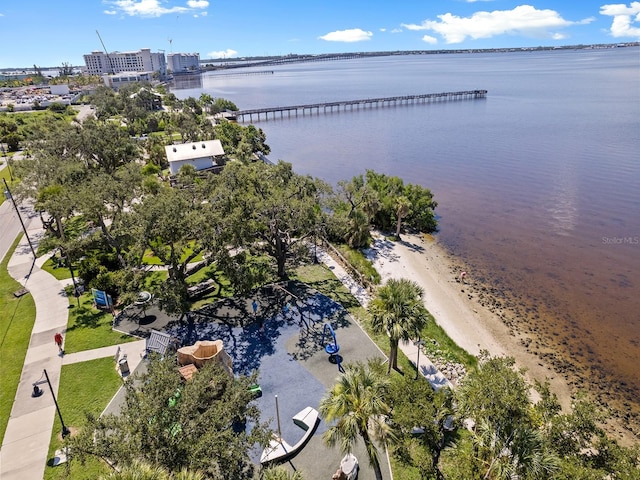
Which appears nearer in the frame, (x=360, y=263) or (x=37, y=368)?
(x=37, y=368)

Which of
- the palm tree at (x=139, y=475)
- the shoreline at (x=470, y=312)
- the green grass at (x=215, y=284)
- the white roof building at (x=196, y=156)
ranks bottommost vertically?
the shoreline at (x=470, y=312)

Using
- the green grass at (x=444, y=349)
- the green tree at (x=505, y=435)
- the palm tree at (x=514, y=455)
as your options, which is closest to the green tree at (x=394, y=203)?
the green grass at (x=444, y=349)

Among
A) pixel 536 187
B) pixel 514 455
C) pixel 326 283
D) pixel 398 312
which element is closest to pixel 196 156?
pixel 326 283

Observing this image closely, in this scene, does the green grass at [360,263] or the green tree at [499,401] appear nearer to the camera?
the green tree at [499,401]

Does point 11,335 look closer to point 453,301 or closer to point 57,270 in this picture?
point 57,270

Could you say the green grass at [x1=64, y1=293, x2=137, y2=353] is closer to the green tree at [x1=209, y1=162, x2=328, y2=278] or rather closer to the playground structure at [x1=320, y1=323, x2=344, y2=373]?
the green tree at [x1=209, y1=162, x2=328, y2=278]

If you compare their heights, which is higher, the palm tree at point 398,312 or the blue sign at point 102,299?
the palm tree at point 398,312

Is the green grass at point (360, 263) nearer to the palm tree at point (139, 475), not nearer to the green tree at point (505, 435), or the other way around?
the green tree at point (505, 435)
